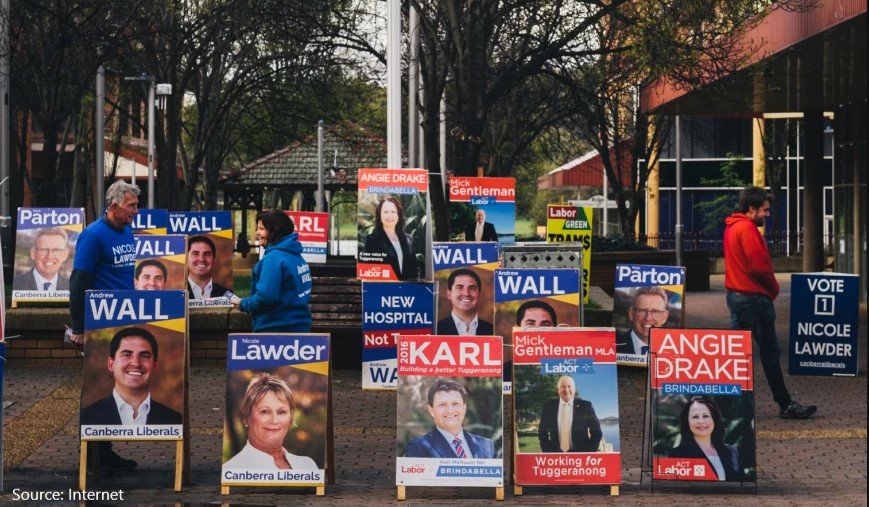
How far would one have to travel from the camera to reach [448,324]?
1461 centimetres

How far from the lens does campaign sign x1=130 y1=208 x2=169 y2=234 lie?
59.5ft

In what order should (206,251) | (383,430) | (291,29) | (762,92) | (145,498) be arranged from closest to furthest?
(145,498)
(383,430)
(206,251)
(291,29)
(762,92)

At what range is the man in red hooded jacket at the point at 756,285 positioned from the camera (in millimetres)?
13039

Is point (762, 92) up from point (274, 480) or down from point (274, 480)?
up

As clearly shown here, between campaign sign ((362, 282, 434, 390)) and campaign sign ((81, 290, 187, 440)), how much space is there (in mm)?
4940

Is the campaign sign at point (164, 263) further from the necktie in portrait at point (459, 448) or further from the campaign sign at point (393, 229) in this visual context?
the necktie in portrait at point (459, 448)

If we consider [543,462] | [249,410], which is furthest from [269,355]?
[543,462]

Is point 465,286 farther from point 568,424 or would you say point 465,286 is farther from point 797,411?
point 568,424

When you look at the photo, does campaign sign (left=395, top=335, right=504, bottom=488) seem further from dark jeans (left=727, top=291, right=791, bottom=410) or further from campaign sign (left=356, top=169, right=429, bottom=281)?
campaign sign (left=356, top=169, right=429, bottom=281)

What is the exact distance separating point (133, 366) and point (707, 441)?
373cm

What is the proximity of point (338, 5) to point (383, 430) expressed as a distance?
12.7m

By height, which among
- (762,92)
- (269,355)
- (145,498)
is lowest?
(145,498)

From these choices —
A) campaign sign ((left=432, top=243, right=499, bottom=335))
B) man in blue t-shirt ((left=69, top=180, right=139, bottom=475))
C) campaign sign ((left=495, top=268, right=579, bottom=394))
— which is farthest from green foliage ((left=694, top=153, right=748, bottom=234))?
man in blue t-shirt ((left=69, top=180, right=139, bottom=475))

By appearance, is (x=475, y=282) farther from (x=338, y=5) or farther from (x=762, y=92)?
(x=762, y=92)
